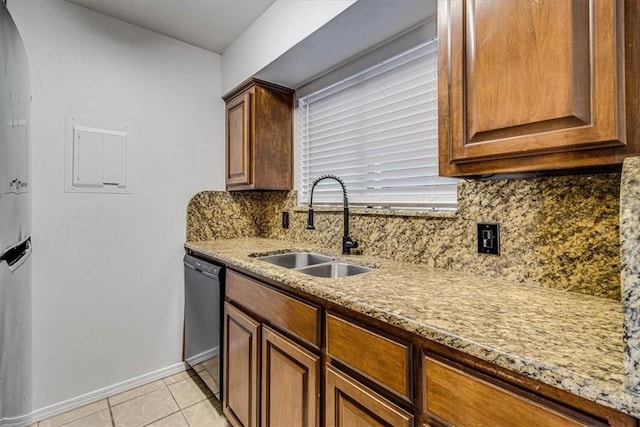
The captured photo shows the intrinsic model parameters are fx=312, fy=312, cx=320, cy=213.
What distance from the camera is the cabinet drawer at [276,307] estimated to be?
111 centimetres

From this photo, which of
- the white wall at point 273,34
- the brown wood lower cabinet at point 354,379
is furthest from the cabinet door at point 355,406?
the white wall at point 273,34

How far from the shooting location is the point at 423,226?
1.46m

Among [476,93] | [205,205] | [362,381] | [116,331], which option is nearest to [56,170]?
[205,205]

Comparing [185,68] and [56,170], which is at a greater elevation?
[185,68]

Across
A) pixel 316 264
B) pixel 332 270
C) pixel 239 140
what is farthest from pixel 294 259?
pixel 239 140

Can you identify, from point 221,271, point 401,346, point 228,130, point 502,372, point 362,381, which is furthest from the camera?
point 228,130

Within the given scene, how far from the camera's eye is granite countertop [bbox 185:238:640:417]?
1.75ft

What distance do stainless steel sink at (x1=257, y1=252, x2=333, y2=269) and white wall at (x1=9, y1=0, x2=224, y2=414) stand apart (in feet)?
2.90

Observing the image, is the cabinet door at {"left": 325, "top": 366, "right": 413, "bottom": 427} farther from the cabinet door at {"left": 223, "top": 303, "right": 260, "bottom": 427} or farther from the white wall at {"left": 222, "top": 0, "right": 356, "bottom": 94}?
the white wall at {"left": 222, "top": 0, "right": 356, "bottom": 94}

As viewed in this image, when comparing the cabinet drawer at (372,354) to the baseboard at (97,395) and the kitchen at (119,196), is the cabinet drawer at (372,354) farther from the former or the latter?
the baseboard at (97,395)

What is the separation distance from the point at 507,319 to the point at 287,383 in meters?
0.85

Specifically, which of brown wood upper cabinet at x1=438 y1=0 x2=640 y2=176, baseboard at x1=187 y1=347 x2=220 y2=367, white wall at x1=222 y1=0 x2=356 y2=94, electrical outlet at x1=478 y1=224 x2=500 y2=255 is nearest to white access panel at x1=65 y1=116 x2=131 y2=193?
white wall at x1=222 y1=0 x2=356 y2=94

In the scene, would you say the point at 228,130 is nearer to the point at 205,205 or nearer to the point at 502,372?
the point at 205,205

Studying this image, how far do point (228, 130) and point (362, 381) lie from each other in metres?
2.17
